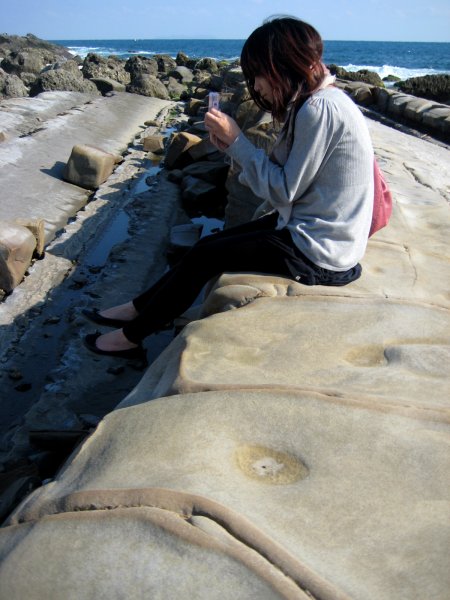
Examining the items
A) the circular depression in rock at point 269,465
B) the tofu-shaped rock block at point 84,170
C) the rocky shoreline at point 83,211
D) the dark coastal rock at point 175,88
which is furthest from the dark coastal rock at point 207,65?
the circular depression in rock at point 269,465

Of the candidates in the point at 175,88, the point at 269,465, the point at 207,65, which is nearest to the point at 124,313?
the point at 269,465

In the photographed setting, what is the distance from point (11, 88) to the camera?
15.4 m

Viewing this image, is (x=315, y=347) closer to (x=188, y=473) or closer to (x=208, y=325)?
(x=208, y=325)

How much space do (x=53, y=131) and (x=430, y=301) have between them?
27.4ft

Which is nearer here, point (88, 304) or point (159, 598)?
point (159, 598)

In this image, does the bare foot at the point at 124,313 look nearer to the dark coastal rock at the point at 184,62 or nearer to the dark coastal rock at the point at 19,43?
the dark coastal rock at the point at 184,62

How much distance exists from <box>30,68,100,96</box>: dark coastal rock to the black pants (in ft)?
44.4

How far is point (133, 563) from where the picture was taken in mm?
1485

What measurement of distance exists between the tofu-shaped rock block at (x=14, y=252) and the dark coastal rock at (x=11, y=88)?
1095 centimetres

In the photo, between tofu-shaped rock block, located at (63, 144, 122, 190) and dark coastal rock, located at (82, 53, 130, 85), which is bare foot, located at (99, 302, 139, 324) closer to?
tofu-shaped rock block, located at (63, 144, 122, 190)

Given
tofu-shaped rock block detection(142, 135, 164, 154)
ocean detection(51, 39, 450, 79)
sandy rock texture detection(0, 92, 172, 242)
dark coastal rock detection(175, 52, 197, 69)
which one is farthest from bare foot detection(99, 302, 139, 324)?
ocean detection(51, 39, 450, 79)

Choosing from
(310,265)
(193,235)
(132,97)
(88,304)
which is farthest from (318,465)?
(132,97)

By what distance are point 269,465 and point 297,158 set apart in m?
1.37

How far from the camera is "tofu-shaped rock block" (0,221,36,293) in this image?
16.8ft
